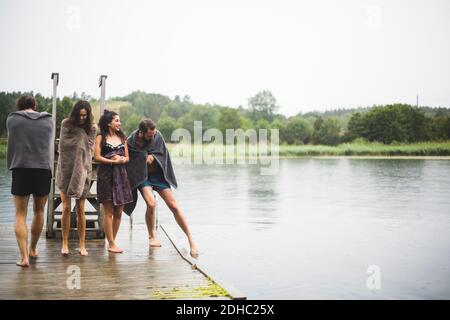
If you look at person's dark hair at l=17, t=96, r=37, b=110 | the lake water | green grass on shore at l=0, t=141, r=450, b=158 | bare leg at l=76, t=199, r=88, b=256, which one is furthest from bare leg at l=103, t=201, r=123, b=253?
green grass on shore at l=0, t=141, r=450, b=158

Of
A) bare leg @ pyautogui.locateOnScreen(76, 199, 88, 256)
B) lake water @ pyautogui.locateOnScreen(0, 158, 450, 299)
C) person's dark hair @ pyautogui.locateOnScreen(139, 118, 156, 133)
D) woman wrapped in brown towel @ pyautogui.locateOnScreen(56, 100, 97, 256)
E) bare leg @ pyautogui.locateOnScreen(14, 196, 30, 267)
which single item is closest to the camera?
bare leg @ pyautogui.locateOnScreen(14, 196, 30, 267)

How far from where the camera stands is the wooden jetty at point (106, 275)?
4879 millimetres

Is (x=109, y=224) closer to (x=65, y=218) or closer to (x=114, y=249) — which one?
(x=114, y=249)

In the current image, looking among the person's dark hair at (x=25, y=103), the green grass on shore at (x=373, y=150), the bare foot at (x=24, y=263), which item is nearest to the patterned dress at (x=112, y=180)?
the person's dark hair at (x=25, y=103)

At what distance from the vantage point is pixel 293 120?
112125mm

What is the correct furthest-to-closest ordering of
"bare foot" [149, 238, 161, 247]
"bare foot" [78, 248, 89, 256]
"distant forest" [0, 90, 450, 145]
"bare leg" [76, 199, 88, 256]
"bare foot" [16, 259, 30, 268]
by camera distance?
1. "distant forest" [0, 90, 450, 145]
2. "bare foot" [149, 238, 161, 247]
3. "bare foot" [78, 248, 89, 256]
4. "bare leg" [76, 199, 88, 256]
5. "bare foot" [16, 259, 30, 268]

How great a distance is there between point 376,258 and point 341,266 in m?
1.19

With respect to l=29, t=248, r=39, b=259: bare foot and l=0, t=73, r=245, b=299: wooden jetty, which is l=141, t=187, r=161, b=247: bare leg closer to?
l=0, t=73, r=245, b=299: wooden jetty

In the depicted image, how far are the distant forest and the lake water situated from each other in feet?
62.1

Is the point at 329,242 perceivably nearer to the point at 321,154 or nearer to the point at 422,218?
the point at 422,218

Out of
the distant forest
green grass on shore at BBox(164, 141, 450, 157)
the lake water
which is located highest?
the distant forest

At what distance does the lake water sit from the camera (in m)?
8.31

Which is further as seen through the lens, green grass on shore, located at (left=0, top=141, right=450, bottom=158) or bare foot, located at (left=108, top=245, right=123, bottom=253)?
green grass on shore, located at (left=0, top=141, right=450, bottom=158)

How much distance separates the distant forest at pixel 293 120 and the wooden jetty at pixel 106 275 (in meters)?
28.1
